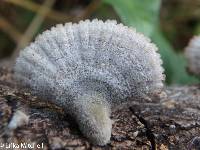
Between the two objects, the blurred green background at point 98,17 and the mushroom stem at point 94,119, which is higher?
the blurred green background at point 98,17

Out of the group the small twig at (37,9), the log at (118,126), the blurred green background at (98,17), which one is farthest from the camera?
the small twig at (37,9)

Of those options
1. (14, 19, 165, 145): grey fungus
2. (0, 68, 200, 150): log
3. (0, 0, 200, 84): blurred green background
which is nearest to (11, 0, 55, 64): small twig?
(0, 0, 200, 84): blurred green background

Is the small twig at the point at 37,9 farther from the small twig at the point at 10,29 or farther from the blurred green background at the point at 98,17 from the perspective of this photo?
the small twig at the point at 10,29

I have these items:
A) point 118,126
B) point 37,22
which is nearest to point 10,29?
point 37,22

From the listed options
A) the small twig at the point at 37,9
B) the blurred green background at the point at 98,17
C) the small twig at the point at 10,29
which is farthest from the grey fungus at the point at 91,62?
the small twig at the point at 10,29

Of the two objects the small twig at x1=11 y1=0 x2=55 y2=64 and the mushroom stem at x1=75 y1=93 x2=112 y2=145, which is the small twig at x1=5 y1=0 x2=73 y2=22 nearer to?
the small twig at x1=11 y1=0 x2=55 y2=64

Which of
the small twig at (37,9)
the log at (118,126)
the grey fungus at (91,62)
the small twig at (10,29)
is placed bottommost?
the log at (118,126)

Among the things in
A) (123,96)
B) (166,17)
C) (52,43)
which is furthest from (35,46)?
(166,17)
